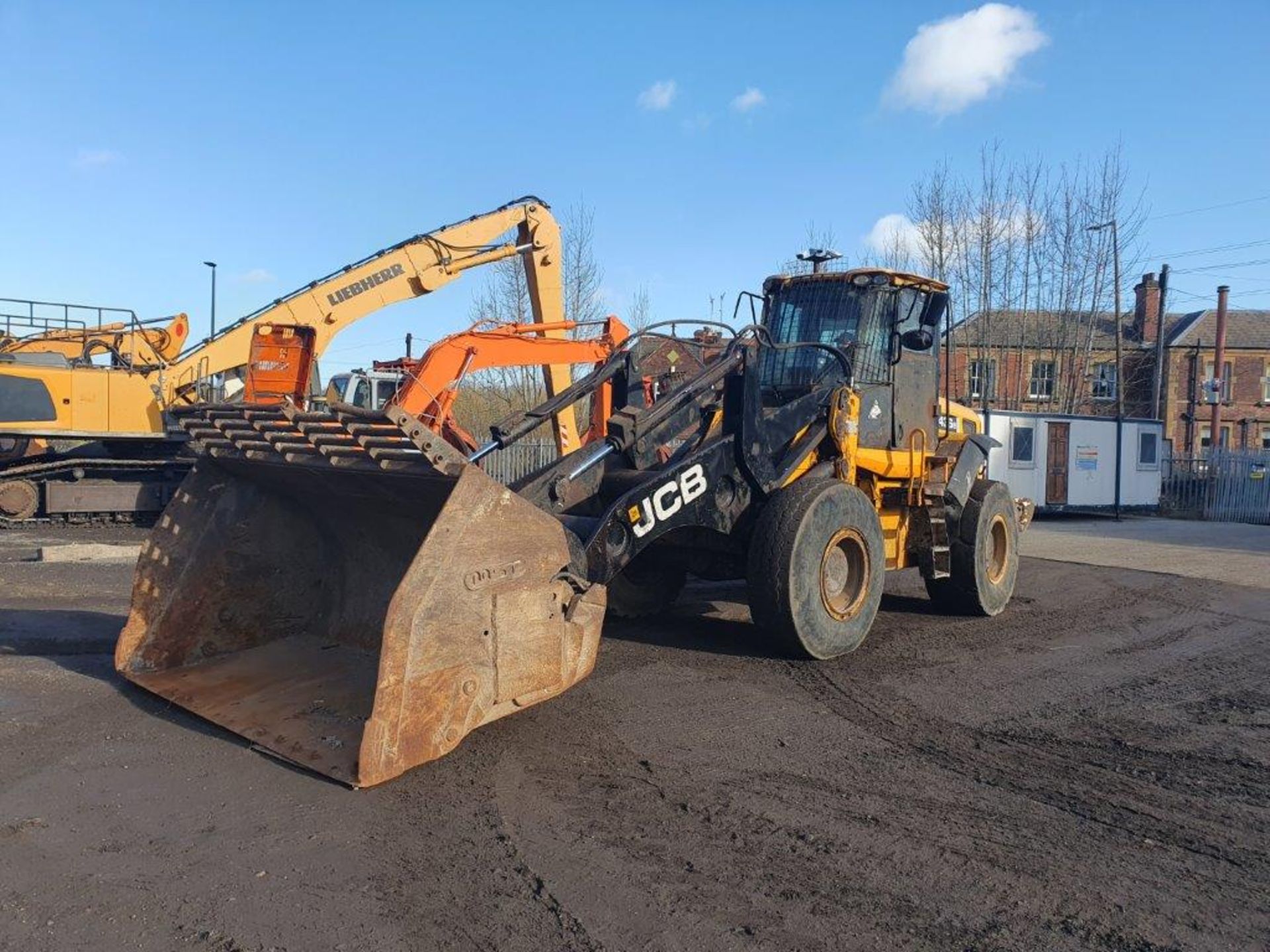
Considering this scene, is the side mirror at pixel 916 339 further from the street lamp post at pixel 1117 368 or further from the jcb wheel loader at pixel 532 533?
the street lamp post at pixel 1117 368

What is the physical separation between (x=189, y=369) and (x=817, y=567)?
11935 millimetres

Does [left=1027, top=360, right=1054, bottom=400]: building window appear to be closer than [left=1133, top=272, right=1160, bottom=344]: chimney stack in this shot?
Yes

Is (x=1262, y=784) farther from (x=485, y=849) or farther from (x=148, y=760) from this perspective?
Result: (x=148, y=760)

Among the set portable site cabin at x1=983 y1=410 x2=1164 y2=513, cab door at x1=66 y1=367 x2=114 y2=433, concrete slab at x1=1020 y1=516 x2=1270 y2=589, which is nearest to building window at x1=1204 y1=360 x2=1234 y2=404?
portable site cabin at x1=983 y1=410 x2=1164 y2=513

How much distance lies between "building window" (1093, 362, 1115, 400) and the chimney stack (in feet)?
11.7

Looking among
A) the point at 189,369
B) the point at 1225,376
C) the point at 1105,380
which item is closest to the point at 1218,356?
the point at 1105,380

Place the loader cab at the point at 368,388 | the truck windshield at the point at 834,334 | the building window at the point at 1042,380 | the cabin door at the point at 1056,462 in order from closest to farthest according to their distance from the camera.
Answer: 1. the truck windshield at the point at 834,334
2. the loader cab at the point at 368,388
3. the cabin door at the point at 1056,462
4. the building window at the point at 1042,380

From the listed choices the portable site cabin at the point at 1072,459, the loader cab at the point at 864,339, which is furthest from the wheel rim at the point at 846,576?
the portable site cabin at the point at 1072,459

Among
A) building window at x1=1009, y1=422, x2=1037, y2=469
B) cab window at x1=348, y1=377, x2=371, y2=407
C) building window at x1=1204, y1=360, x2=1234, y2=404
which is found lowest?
building window at x1=1009, y1=422, x2=1037, y2=469

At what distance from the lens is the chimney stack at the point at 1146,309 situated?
41.7 m

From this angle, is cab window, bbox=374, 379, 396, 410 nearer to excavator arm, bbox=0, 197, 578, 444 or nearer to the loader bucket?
excavator arm, bbox=0, 197, 578, 444

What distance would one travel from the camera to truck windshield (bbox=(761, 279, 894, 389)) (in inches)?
315

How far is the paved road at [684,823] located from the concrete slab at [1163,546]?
7.46m

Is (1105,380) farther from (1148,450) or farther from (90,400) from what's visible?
(90,400)
